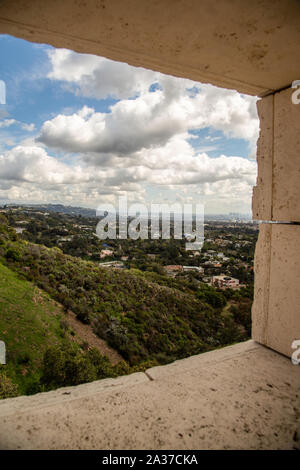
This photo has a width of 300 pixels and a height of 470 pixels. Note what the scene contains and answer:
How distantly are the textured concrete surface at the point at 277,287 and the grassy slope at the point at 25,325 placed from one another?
40.1 feet

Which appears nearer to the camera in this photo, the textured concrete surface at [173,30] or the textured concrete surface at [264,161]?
the textured concrete surface at [173,30]

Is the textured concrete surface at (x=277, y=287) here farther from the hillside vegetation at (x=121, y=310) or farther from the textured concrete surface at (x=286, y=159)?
the hillside vegetation at (x=121, y=310)

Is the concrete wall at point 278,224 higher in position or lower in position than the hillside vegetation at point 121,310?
higher

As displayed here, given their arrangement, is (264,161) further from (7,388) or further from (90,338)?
(90,338)

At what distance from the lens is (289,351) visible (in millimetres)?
1521

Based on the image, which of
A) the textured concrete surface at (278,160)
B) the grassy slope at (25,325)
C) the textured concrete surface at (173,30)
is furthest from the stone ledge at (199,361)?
the grassy slope at (25,325)

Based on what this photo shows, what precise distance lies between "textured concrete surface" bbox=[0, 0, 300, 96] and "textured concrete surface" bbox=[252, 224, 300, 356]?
961mm

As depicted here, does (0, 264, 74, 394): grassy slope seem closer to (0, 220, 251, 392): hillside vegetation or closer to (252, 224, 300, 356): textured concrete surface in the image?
(0, 220, 251, 392): hillside vegetation

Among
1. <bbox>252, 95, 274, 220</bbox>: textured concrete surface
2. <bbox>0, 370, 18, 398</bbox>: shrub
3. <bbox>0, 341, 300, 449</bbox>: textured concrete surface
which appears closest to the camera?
<bbox>0, 341, 300, 449</bbox>: textured concrete surface

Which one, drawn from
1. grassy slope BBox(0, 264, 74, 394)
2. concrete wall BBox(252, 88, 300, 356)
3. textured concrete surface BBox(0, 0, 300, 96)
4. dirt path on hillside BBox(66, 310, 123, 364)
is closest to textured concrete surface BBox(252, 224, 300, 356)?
concrete wall BBox(252, 88, 300, 356)

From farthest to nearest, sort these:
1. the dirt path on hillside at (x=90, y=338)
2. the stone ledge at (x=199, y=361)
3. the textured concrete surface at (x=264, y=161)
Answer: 1. the dirt path on hillside at (x=90, y=338)
2. the textured concrete surface at (x=264, y=161)
3. the stone ledge at (x=199, y=361)

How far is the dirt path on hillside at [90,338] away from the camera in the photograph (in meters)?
16.3

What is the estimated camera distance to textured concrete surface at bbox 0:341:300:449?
3.08 ft
